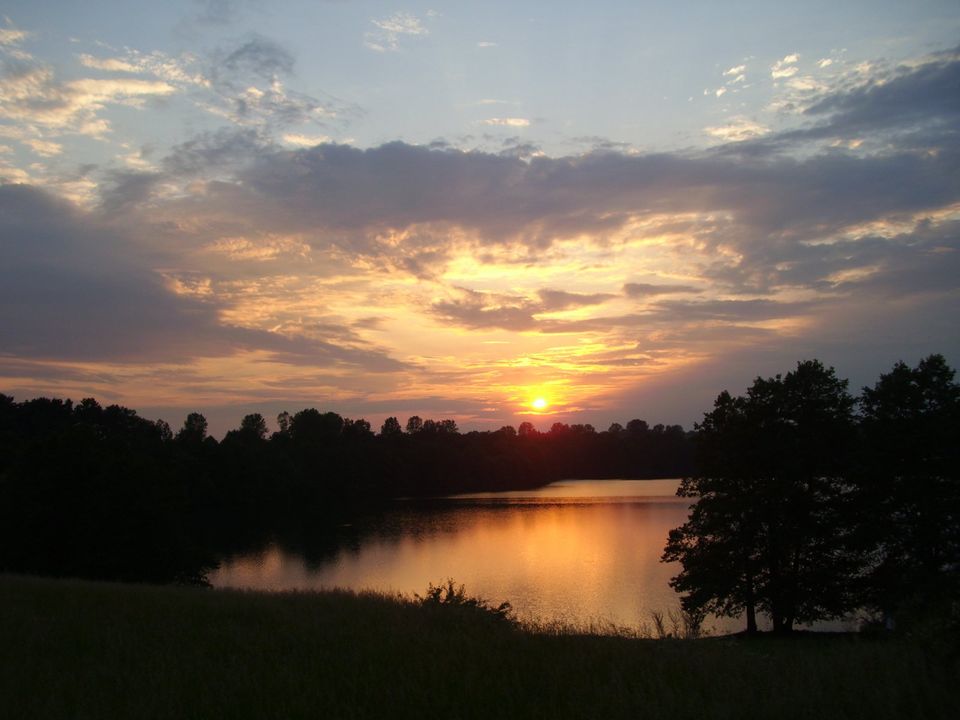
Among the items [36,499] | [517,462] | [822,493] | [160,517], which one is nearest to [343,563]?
[160,517]

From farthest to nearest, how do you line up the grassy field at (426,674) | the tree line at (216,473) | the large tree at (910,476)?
the tree line at (216,473) < the large tree at (910,476) < the grassy field at (426,674)

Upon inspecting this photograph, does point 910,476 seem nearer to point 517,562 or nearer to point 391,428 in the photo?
point 517,562

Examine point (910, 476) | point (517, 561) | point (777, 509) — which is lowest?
point (517, 561)

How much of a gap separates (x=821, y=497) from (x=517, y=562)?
22452mm

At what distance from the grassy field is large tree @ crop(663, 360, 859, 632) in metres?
19.8

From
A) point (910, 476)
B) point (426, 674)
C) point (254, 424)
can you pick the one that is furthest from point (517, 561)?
point (254, 424)

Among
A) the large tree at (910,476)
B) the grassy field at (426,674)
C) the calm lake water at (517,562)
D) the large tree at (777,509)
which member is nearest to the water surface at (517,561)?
the calm lake water at (517,562)

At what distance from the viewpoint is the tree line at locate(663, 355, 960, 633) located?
2314cm

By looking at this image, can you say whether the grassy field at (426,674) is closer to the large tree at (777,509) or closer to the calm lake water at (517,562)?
the calm lake water at (517,562)

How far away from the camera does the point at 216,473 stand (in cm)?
8394

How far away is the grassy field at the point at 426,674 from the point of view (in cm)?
545

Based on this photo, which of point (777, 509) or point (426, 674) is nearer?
point (426, 674)

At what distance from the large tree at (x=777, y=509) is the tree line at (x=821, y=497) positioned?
4 centimetres

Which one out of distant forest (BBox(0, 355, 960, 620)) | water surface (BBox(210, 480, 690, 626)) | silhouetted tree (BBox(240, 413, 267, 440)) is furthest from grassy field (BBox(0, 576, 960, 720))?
silhouetted tree (BBox(240, 413, 267, 440))
